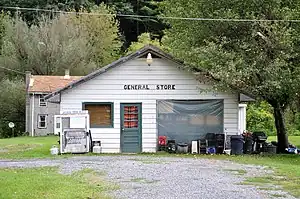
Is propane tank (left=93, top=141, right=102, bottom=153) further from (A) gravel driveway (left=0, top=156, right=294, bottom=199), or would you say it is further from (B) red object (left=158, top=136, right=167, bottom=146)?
(B) red object (left=158, top=136, right=167, bottom=146)

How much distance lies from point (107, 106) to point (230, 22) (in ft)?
19.7

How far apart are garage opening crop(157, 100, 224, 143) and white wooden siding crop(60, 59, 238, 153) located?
0.76ft

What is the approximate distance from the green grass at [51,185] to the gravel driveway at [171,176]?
1.38 feet

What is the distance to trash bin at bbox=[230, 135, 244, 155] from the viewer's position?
20.8 meters

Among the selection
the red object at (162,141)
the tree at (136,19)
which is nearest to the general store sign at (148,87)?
the red object at (162,141)

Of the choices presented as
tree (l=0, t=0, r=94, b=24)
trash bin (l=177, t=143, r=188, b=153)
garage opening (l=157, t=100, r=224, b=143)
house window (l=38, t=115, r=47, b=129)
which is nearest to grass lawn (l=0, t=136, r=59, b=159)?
garage opening (l=157, t=100, r=224, b=143)

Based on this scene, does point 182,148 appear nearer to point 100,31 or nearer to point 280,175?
point 280,175

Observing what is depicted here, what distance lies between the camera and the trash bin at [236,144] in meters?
20.8

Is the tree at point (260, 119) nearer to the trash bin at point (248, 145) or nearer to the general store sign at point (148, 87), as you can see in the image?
the trash bin at point (248, 145)

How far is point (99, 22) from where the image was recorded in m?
52.8

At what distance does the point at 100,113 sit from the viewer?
21.3 meters

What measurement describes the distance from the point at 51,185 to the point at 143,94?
35.0 ft

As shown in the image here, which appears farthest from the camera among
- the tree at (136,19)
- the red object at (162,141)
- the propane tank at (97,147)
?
the tree at (136,19)

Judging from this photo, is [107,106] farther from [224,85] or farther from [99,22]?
[99,22]
